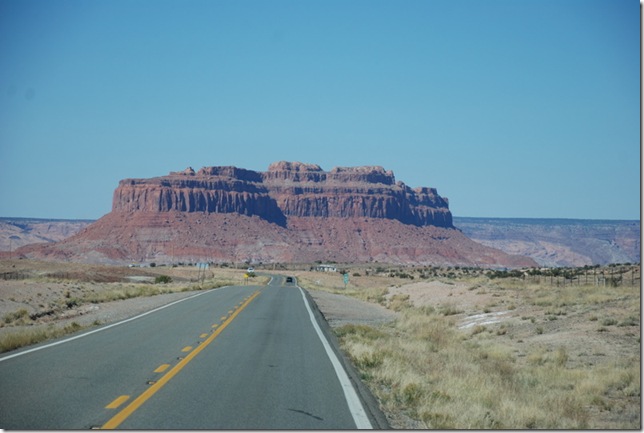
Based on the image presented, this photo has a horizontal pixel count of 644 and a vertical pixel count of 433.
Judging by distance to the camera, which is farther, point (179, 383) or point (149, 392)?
point (179, 383)

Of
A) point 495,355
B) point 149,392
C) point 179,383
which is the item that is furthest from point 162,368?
point 495,355

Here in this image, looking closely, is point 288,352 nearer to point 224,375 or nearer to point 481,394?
point 224,375

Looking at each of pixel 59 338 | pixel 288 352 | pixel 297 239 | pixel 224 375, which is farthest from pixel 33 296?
pixel 297 239

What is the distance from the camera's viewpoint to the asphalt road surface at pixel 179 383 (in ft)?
28.8

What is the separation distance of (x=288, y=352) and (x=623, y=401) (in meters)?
6.53

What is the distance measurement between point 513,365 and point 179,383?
9346 mm

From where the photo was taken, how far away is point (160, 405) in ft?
31.0

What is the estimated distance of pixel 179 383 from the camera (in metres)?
11.1

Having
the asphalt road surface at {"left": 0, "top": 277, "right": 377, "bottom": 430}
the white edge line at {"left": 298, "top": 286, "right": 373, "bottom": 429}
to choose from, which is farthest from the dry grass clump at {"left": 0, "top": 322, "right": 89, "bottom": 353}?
the white edge line at {"left": 298, "top": 286, "right": 373, "bottom": 429}

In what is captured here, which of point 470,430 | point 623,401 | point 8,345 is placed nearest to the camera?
point 470,430

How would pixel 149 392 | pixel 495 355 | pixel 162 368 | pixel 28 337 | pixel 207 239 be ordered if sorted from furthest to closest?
pixel 207 239, pixel 495 355, pixel 28 337, pixel 162 368, pixel 149 392

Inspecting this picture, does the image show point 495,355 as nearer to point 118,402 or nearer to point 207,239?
point 118,402

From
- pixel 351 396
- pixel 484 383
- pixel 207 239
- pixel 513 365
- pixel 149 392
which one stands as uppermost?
pixel 207 239

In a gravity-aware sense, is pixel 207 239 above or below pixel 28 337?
above
